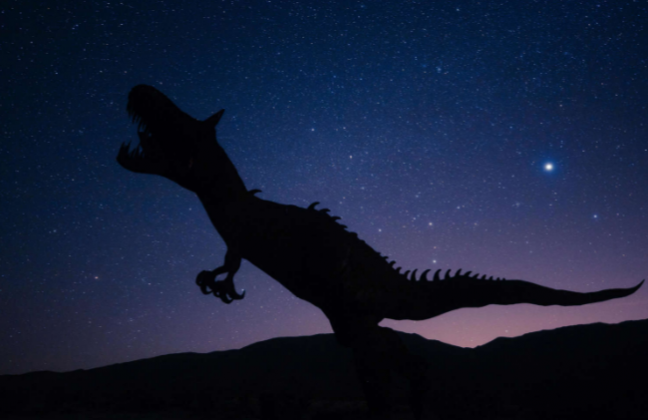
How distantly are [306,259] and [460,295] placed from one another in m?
2.47

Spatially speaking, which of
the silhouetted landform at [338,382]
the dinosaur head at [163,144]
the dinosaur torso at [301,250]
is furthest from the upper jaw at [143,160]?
the silhouetted landform at [338,382]

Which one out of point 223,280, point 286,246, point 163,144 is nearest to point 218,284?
point 223,280

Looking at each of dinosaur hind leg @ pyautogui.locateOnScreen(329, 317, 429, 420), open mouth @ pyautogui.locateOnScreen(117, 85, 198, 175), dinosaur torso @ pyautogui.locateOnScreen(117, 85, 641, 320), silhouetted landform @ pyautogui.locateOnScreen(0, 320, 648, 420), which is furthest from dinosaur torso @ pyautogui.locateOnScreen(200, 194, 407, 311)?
silhouetted landform @ pyautogui.locateOnScreen(0, 320, 648, 420)

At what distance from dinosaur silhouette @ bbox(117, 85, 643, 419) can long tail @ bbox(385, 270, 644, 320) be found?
14 millimetres

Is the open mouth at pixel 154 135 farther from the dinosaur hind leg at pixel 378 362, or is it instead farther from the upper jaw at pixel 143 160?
the dinosaur hind leg at pixel 378 362

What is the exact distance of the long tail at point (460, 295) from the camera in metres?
5.43

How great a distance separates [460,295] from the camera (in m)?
5.80

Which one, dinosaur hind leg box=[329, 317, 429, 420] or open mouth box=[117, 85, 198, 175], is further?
open mouth box=[117, 85, 198, 175]

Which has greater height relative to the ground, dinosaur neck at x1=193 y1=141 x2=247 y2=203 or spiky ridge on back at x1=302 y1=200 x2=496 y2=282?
dinosaur neck at x1=193 y1=141 x2=247 y2=203

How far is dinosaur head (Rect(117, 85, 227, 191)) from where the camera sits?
5500 mm

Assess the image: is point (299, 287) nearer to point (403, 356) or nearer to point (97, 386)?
point (403, 356)

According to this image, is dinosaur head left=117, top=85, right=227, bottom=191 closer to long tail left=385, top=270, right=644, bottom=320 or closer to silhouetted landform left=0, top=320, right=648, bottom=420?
long tail left=385, top=270, right=644, bottom=320

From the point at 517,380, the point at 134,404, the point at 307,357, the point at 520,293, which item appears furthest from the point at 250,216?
the point at 307,357

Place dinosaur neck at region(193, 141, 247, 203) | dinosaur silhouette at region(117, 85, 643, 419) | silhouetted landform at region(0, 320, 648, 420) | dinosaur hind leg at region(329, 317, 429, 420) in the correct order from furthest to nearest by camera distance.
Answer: silhouetted landform at region(0, 320, 648, 420) < dinosaur neck at region(193, 141, 247, 203) < dinosaur silhouette at region(117, 85, 643, 419) < dinosaur hind leg at region(329, 317, 429, 420)
